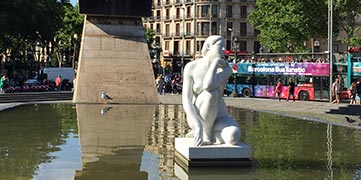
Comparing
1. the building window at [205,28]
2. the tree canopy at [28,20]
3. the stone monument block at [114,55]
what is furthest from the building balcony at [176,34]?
the stone monument block at [114,55]

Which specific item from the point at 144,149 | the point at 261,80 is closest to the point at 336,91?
the point at 261,80

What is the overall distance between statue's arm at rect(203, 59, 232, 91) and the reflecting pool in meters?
1.61

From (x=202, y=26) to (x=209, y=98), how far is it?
76465 mm

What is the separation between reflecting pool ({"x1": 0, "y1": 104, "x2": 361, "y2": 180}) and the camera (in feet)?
32.5

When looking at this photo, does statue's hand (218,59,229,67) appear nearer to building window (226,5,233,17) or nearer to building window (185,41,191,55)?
building window (185,41,191,55)

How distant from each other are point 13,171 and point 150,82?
21333 mm

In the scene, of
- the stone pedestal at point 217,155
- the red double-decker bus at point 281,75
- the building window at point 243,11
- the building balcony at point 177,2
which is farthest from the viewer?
the building balcony at point 177,2

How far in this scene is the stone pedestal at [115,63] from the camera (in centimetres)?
3014

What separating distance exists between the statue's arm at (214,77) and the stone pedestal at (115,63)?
19.7 meters

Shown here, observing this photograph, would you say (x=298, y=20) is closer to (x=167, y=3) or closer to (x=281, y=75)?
(x=281, y=75)

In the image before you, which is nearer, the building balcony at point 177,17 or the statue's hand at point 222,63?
the statue's hand at point 222,63

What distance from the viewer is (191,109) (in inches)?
409

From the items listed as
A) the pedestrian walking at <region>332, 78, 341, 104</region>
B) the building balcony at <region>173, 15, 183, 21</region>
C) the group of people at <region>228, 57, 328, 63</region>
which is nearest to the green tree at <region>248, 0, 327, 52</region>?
the group of people at <region>228, 57, 328, 63</region>

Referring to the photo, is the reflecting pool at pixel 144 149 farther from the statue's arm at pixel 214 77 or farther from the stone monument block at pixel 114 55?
the stone monument block at pixel 114 55
